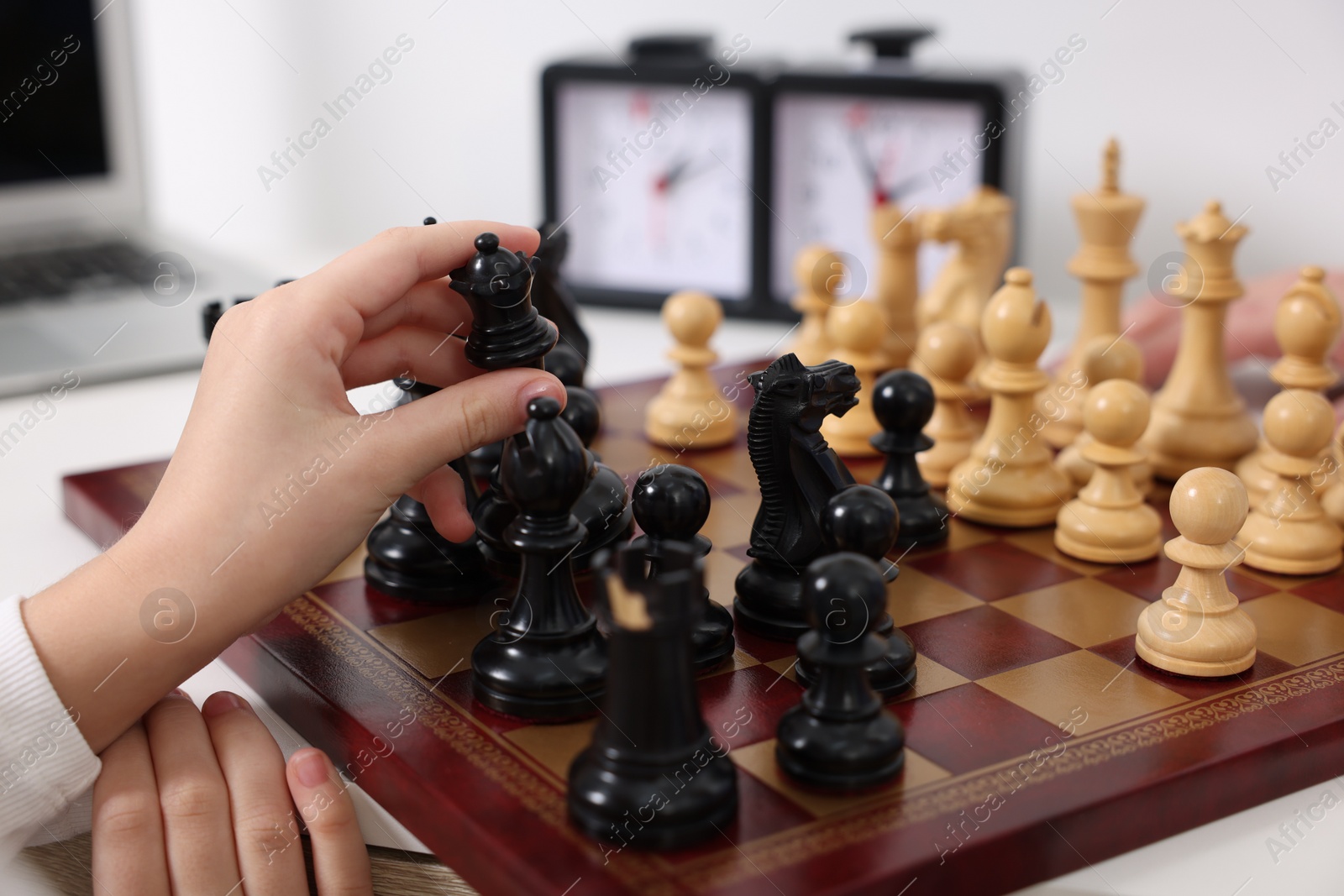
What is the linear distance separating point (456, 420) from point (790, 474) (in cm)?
26

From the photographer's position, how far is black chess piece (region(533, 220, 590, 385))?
4.80 ft

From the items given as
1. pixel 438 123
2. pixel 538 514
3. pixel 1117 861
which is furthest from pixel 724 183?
pixel 1117 861

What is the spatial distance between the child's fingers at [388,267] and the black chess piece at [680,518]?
0.22 meters

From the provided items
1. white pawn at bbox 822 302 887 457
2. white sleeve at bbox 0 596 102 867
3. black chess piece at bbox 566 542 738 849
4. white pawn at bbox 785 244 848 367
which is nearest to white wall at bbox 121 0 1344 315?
white pawn at bbox 785 244 848 367

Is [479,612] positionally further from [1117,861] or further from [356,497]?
[1117,861]

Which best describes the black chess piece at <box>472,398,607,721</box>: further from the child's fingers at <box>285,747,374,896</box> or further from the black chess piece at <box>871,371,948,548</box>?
the black chess piece at <box>871,371,948,548</box>

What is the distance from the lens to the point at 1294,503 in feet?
4.01

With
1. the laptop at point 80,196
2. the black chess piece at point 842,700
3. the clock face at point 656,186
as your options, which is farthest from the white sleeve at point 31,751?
the clock face at point 656,186

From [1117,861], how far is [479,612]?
522 millimetres

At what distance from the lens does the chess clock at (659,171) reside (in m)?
2.11

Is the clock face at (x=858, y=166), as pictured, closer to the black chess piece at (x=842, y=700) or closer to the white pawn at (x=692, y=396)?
the white pawn at (x=692, y=396)

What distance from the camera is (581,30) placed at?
259 centimetres

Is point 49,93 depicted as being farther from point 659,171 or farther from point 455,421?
point 455,421

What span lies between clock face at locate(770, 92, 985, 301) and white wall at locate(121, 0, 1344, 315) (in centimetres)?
18
